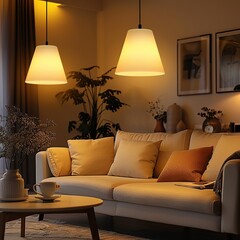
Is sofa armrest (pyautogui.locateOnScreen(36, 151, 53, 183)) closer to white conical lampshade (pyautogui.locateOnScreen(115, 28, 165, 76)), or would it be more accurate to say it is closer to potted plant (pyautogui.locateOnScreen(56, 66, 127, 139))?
white conical lampshade (pyautogui.locateOnScreen(115, 28, 165, 76))

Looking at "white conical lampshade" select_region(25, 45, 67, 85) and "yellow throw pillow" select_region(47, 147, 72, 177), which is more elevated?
"white conical lampshade" select_region(25, 45, 67, 85)

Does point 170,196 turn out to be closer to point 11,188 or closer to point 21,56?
point 11,188

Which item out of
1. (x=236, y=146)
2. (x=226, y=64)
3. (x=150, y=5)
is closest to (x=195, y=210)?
(x=236, y=146)

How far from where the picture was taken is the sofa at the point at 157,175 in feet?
11.9

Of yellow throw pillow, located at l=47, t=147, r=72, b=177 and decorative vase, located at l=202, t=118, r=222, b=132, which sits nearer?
yellow throw pillow, located at l=47, t=147, r=72, b=177

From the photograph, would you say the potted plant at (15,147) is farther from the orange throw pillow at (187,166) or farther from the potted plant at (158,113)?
the potted plant at (158,113)

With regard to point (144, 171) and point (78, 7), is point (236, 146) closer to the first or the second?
point (144, 171)

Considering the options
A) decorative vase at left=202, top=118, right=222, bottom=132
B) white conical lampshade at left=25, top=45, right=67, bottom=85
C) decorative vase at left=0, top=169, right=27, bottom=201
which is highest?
white conical lampshade at left=25, top=45, right=67, bottom=85

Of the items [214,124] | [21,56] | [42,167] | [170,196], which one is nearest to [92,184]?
[42,167]

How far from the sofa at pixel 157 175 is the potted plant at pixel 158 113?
48.9 inches

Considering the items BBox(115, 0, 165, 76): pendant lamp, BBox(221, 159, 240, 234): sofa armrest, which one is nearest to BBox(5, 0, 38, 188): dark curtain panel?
BBox(115, 0, 165, 76): pendant lamp

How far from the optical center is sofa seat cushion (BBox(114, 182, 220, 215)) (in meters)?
3.65

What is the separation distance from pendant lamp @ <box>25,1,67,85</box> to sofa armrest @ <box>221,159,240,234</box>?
222cm

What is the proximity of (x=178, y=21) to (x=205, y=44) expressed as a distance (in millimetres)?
544
